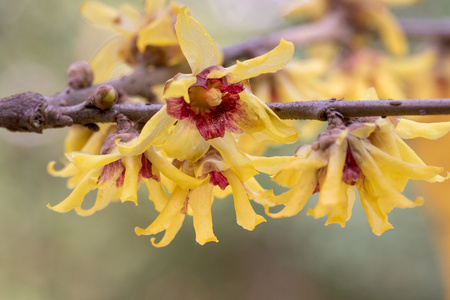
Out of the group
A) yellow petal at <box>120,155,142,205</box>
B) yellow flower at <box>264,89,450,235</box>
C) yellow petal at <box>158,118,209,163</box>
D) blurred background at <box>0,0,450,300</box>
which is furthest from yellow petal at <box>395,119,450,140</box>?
blurred background at <box>0,0,450,300</box>

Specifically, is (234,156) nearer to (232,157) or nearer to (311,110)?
(232,157)

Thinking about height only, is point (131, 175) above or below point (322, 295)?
above

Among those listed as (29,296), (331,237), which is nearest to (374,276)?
(331,237)

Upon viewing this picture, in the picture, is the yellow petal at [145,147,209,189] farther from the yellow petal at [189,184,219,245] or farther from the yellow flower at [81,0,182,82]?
the yellow flower at [81,0,182,82]

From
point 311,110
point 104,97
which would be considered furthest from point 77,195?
point 311,110

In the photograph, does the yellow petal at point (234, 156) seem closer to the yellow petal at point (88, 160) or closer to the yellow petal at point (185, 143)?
the yellow petal at point (185, 143)

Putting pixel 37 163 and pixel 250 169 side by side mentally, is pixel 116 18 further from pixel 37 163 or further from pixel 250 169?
pixel 37 163
